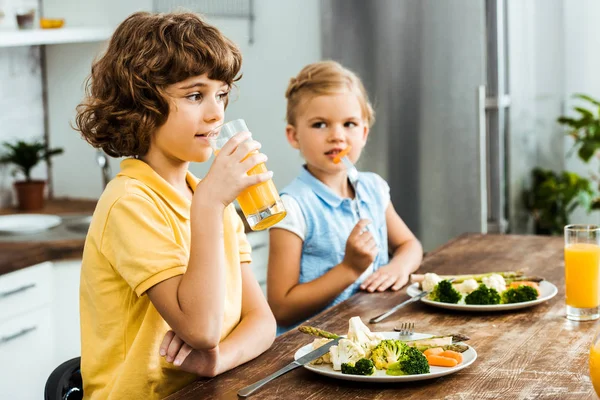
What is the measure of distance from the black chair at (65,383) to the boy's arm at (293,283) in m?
0.62

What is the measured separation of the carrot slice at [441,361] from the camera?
4.35 feet

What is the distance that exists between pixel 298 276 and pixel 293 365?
80 cm

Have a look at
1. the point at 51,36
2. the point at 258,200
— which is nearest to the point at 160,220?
the point at 258,200

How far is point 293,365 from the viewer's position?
134cm

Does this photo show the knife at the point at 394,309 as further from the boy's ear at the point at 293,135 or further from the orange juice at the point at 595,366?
the boy's ear at the point at 293,135

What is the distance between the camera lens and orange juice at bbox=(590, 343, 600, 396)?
46.2 inches

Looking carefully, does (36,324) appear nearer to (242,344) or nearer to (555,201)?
(242,344)

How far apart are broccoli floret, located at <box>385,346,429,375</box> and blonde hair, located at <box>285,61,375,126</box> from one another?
42.7 inches

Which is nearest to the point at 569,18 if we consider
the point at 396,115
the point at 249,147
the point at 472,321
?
the point at 396,115

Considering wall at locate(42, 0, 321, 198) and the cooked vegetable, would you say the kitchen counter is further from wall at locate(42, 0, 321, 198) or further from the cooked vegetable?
the cooked vegetable

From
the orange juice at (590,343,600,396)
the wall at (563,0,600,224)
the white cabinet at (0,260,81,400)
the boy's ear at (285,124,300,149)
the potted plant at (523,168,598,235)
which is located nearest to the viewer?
the orange juice at (590,343,600,396)

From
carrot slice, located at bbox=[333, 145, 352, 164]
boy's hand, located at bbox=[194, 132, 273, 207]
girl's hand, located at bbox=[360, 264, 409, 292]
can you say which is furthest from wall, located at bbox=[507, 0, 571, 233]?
boy's hand, located at bbox=[194, 132, 273, 207]

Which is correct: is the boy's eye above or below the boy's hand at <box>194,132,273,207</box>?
above

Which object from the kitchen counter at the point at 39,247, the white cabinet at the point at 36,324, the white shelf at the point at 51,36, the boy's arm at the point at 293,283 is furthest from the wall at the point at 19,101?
the boy's arm at the point at 293,283
